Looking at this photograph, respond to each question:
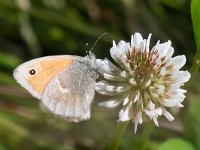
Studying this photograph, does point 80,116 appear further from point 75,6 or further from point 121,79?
point 75,6

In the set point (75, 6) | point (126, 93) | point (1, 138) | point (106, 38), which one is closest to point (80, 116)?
point (126, 93)

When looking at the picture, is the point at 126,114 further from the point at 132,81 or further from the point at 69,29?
the point at 69,29

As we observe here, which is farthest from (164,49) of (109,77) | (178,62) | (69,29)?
(69,29)

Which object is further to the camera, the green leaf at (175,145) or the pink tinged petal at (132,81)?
the green leaf at (175,145)

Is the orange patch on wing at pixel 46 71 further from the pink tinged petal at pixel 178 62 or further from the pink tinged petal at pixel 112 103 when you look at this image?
the pink tinged petal at pixel 178 62

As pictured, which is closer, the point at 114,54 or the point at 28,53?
the point at 114,54

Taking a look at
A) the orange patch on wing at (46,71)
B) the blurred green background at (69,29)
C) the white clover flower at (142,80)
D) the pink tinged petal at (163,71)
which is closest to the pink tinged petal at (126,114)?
the white clover flower at (142,80)
